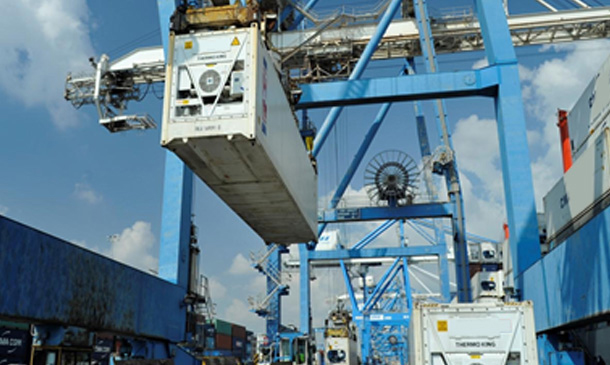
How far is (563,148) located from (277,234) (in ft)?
32.4

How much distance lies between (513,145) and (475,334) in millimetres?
7399

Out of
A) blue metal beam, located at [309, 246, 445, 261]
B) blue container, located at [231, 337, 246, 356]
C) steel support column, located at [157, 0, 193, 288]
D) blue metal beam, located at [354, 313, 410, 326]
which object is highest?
blue metal beam, located at [309, 246, 445, 261]

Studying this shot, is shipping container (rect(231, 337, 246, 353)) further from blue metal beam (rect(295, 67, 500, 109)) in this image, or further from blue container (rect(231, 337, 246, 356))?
blue metal beam (rect(295, 67, 500, 109))

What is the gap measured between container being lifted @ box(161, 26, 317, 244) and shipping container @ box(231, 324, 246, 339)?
105 feet

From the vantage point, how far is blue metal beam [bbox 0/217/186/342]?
358 inches

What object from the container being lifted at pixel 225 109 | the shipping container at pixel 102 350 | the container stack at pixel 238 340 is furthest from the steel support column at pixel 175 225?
the container stack at pixel 238 340

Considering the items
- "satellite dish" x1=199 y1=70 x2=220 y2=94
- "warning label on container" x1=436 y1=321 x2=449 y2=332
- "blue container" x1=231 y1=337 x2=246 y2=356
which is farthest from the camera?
"blue container" x1=231 y1=337 x2=246 y2=356

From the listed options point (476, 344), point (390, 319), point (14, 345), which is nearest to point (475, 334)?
point (476, 344)

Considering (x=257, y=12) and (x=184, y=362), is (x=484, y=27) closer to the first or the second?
(x=257, y=12)

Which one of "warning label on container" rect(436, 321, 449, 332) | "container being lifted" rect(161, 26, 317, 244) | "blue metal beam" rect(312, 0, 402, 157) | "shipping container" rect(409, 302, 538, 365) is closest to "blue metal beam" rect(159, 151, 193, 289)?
"container being lifted" rect(161, 26, 317, 244)

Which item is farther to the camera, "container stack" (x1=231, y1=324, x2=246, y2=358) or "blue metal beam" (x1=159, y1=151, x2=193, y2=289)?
"container stack" (x1=231, y1=324, x2=246, y2=358)

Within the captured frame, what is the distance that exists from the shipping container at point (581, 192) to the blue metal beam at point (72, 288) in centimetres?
1087

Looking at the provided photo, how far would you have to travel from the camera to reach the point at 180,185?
1644cm

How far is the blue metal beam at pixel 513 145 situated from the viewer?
14.4 meters
